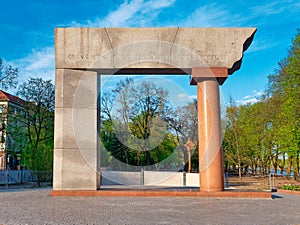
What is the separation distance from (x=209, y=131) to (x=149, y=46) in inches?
153

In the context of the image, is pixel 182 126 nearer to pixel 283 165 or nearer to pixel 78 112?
pixel 283 165

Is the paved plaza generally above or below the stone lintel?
below

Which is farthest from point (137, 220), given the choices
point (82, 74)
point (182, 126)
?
point (182, 126)

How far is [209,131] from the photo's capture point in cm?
1140

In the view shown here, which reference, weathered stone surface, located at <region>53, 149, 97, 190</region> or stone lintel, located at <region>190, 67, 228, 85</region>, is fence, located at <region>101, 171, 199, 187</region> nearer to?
weathered stone surface, located at <region>53, 149, 97, 190</region>

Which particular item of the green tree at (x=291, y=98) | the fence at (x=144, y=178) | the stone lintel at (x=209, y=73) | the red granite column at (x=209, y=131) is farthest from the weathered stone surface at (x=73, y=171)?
the green tree at (x=291, y=98)

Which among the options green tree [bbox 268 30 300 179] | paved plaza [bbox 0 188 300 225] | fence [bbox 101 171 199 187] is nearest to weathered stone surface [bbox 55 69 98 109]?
paved plaza [bbox 0 188 300 225]

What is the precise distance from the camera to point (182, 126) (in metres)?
32.6

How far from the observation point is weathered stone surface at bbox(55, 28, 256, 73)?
11.6 meters

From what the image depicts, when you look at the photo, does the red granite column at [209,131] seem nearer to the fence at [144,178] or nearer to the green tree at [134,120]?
the fence at [144,178]

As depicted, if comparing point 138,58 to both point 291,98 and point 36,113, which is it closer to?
point 291,98

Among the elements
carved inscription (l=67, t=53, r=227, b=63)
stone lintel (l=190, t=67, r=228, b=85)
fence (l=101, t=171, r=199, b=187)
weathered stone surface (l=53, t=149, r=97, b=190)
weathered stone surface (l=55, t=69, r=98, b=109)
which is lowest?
fence (l=101, t=171, r=199, b=187)

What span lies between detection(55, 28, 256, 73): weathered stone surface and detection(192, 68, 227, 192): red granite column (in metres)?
0.57

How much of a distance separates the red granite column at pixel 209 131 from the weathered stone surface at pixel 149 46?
22.3 inches
